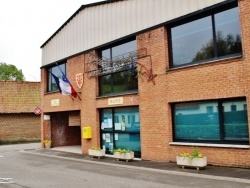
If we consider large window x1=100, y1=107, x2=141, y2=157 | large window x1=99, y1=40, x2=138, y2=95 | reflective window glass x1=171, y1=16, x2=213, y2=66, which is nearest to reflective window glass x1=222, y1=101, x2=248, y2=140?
reflective window glass x1=171, y1=16, x2=213, y2=66

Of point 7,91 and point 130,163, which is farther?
point 7,91

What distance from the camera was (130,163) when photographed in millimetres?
14414

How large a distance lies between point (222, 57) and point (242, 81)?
1230 millimetres

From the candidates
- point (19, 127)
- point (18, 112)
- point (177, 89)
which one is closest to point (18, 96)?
point (18, 112)

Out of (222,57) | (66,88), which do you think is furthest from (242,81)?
(66,88)

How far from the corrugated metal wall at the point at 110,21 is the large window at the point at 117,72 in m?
0.64

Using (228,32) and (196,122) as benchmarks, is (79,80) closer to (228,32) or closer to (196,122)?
(196,122)

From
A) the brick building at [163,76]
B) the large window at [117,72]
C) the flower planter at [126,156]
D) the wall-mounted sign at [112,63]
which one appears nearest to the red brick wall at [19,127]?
the brick building at [163,76]

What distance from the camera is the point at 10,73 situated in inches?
2938

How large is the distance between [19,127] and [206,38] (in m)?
23.3

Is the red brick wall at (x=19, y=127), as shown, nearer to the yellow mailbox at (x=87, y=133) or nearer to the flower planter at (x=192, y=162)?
the yellow mailbox at (x=87, y=133)

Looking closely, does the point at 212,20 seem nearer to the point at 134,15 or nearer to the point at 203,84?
the point at 203,84

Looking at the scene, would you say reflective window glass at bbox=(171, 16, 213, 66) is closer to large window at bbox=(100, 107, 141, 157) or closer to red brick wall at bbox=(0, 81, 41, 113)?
large window at bbox=(100, 107, 141, 157)

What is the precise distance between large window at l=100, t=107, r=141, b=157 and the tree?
6045cm
